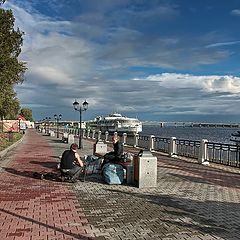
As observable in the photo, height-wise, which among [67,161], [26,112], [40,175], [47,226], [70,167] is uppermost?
[26,112]

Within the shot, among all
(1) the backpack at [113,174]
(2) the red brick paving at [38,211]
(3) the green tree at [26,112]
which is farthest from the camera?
(3) the green tree at [26,112]

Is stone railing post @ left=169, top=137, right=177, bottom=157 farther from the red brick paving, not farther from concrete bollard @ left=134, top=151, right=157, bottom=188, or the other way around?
the red brick paving

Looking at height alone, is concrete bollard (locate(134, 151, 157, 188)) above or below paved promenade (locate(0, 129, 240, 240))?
above

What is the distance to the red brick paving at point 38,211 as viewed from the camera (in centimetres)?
584

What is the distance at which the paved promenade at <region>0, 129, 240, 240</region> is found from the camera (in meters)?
5.93

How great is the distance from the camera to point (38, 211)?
722 centimetres

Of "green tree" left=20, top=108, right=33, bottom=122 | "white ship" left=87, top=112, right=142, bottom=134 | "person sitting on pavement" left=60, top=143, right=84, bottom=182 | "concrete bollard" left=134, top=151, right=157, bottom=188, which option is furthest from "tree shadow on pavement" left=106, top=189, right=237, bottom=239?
"green tree" left=20, top=108, right=33, bottom=122

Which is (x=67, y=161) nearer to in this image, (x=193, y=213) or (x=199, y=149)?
(x=193, y=213)

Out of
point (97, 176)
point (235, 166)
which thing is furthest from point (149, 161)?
point (235, 166)

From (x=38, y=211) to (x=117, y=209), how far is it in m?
1.57

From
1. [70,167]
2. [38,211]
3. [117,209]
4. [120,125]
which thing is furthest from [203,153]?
[120,125]

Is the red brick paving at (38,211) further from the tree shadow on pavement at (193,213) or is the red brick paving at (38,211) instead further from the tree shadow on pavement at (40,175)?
the tree shadow on pavement at (193,213)

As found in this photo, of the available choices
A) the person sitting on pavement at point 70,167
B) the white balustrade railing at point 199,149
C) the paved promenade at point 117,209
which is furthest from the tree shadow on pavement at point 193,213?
the white balustrade railing at point 199,149

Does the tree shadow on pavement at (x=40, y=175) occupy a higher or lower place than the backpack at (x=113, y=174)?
lower
